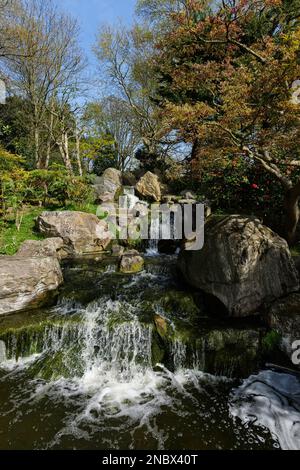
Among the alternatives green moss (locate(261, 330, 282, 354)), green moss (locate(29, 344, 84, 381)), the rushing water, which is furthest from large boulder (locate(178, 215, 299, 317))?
green moss (locate(29, 344, 84, 381))

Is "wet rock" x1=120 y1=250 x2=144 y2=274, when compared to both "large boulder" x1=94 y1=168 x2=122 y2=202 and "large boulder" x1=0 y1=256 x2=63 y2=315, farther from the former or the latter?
"large boulder" x1=94 y1=168 x2=122 y2=202

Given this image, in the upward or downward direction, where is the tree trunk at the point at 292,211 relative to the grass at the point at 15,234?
upward

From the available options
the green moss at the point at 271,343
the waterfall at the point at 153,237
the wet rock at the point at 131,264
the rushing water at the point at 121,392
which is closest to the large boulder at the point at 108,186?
the waterfall at the point at 153,237

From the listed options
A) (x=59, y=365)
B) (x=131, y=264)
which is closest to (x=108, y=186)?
(x=131, y=264)

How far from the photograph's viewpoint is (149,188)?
14.7 m

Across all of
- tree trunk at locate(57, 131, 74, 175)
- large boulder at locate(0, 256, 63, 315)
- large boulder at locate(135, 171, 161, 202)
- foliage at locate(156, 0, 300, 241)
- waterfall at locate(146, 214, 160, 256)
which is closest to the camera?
foliage at locate(156, 0, 300, 241)

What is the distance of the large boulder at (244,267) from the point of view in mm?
5609

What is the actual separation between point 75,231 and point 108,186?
6455mm

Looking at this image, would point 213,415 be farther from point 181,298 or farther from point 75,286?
point 75,286

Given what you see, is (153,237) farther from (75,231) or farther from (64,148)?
(64,148)

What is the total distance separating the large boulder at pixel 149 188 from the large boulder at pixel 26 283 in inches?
327

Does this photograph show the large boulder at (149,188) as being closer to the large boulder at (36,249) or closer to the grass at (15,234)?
the grass at (15,234)

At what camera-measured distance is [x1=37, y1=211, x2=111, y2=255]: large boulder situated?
1034 centimetres

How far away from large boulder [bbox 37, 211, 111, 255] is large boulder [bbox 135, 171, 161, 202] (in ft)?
14.2
